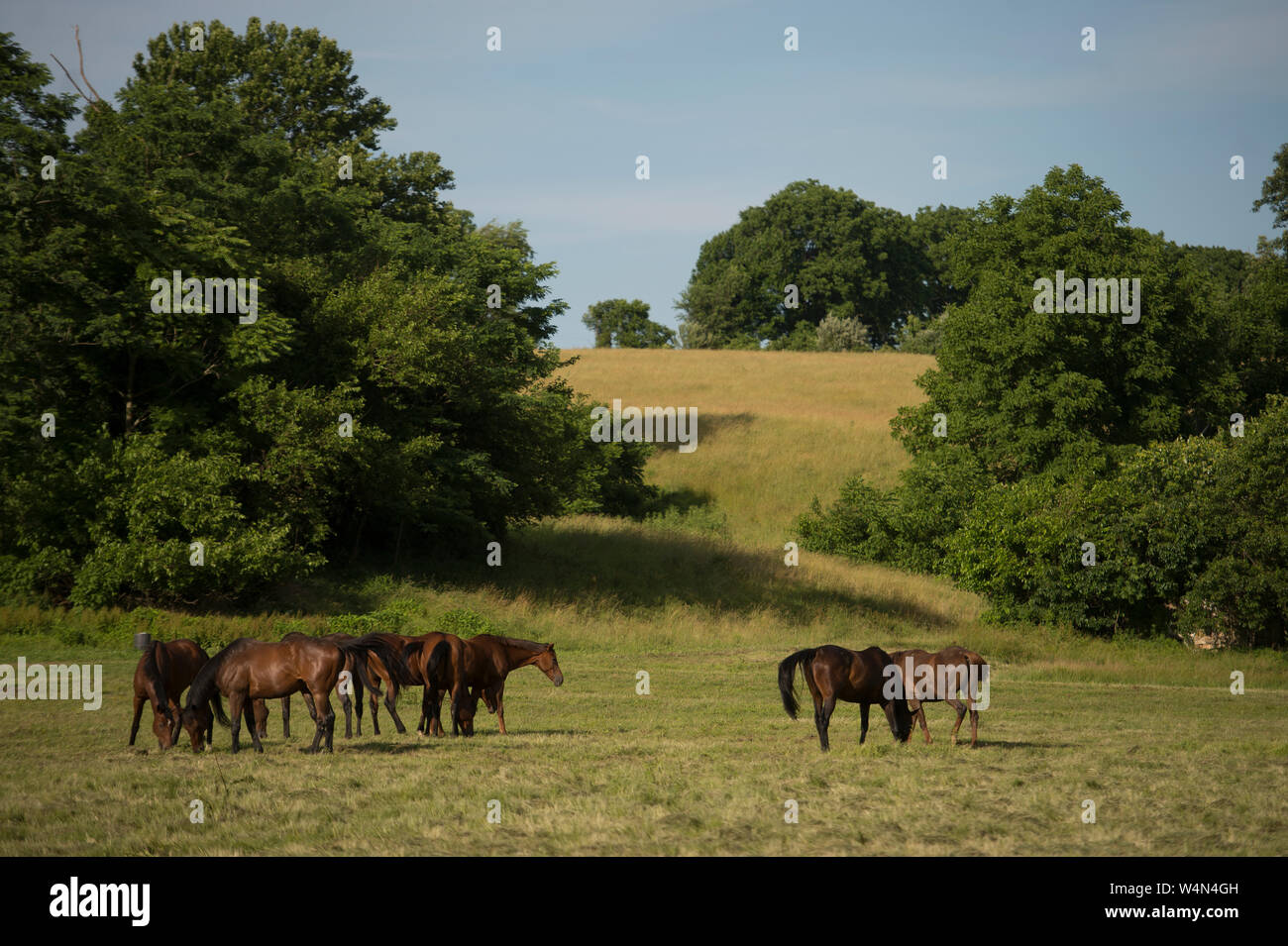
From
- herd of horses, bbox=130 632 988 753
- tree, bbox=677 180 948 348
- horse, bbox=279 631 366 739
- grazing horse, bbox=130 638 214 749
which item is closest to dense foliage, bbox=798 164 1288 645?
herd of horses, bbox=130 632 988 753

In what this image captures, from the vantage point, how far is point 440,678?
16.1 meters

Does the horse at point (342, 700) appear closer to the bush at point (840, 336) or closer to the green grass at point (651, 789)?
the green grass at point (651, 789)

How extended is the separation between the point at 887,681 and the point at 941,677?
0.85 m

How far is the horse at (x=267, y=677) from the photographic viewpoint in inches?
547

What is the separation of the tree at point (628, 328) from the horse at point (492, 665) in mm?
112983

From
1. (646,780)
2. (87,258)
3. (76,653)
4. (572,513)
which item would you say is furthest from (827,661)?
(572,513)

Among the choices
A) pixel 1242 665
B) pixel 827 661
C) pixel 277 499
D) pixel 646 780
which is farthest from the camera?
pixel 277 499

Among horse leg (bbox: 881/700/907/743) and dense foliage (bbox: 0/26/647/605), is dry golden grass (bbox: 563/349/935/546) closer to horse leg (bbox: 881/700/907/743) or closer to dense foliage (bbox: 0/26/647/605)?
dense foliage (bbox: 0/26/647/605)

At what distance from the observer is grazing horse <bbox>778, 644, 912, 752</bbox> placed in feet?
48.8

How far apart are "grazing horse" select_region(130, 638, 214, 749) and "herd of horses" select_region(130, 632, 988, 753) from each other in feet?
0.04

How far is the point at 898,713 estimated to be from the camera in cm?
1566

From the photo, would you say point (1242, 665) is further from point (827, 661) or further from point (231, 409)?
point (231, 409)

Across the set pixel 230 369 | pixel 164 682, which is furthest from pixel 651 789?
pixel 230 369

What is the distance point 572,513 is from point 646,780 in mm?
44663
